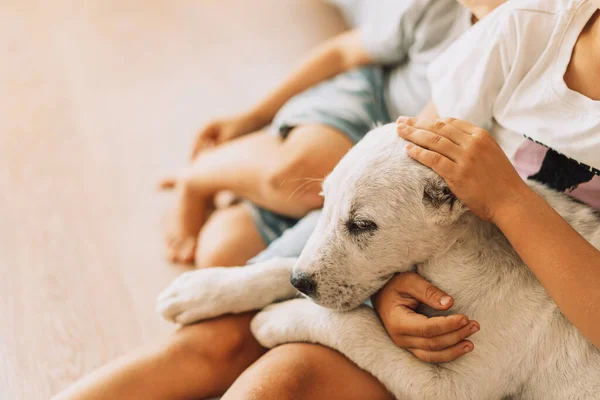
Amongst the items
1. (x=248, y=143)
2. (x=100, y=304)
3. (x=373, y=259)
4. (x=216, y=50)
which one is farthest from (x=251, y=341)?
(x=216, y=50)

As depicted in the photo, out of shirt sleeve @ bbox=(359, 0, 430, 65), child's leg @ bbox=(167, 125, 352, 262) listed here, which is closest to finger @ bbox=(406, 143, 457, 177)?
child's leg @ bbox=(167, 125, 352, 262)

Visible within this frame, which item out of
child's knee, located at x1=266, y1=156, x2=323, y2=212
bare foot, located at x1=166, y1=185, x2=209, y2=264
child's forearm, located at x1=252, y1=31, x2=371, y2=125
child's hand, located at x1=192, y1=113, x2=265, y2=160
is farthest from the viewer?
child's hand, located at x1=192, y1=113, x2=265, y2=160

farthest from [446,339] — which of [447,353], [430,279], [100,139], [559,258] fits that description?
[100,139]

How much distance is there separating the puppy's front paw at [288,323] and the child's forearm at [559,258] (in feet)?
1.34

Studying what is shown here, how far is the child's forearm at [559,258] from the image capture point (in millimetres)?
1017

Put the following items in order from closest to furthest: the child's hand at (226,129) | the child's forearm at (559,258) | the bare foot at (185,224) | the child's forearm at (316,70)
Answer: the child's forearm at (559,258)
the bare foot at (185,224)
the child's forearm at (316,70)
the child's hand at (226,129)

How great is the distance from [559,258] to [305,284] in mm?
462

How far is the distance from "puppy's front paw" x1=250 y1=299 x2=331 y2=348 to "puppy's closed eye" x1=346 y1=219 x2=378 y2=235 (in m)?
0.20

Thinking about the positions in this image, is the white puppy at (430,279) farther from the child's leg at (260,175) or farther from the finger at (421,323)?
the child's leg at (260,175)

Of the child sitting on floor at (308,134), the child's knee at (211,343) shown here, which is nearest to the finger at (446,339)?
the child's knee at (211,343)

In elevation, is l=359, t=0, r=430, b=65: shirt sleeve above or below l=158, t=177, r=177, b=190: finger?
above

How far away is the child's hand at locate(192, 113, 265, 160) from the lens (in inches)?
80.2

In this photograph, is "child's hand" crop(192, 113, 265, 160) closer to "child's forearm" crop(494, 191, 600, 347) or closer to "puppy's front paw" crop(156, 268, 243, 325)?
"puppy's front paw" crop(156, 268, 243, 325)

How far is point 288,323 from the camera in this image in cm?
122
